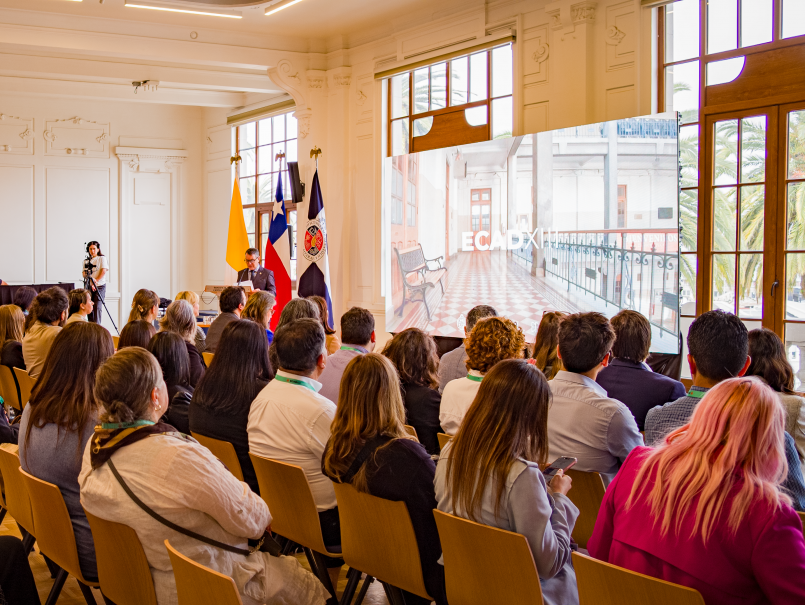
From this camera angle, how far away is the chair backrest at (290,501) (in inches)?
93.1

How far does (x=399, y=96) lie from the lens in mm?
8141

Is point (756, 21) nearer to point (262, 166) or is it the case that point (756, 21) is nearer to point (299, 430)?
point (299, 430)

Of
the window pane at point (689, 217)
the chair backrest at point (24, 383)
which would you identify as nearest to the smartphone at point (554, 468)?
the chair backrest at point (24, 383)

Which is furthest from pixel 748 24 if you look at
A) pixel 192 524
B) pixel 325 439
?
pixel 192 524

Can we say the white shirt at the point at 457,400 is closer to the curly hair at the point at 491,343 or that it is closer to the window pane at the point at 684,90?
the curly hair at the point at 491,343

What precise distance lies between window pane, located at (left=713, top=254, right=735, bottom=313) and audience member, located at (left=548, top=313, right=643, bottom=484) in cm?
320

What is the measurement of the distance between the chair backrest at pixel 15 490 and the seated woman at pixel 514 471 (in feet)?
5.13

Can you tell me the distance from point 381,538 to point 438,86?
6.38 m

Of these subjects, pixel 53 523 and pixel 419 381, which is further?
pixel 419 381

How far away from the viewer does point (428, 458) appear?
212cm

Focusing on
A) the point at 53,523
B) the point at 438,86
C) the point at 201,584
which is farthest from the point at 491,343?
the point at 438,86

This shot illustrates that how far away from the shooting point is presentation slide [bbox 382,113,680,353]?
17.8 ft

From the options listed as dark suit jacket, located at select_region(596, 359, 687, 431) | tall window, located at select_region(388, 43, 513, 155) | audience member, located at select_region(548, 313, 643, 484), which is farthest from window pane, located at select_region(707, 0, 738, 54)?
audience member, located at select_region(548, 313, 643, 484)

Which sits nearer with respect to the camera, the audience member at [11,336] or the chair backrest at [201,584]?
the chair backrest at [201,584]
